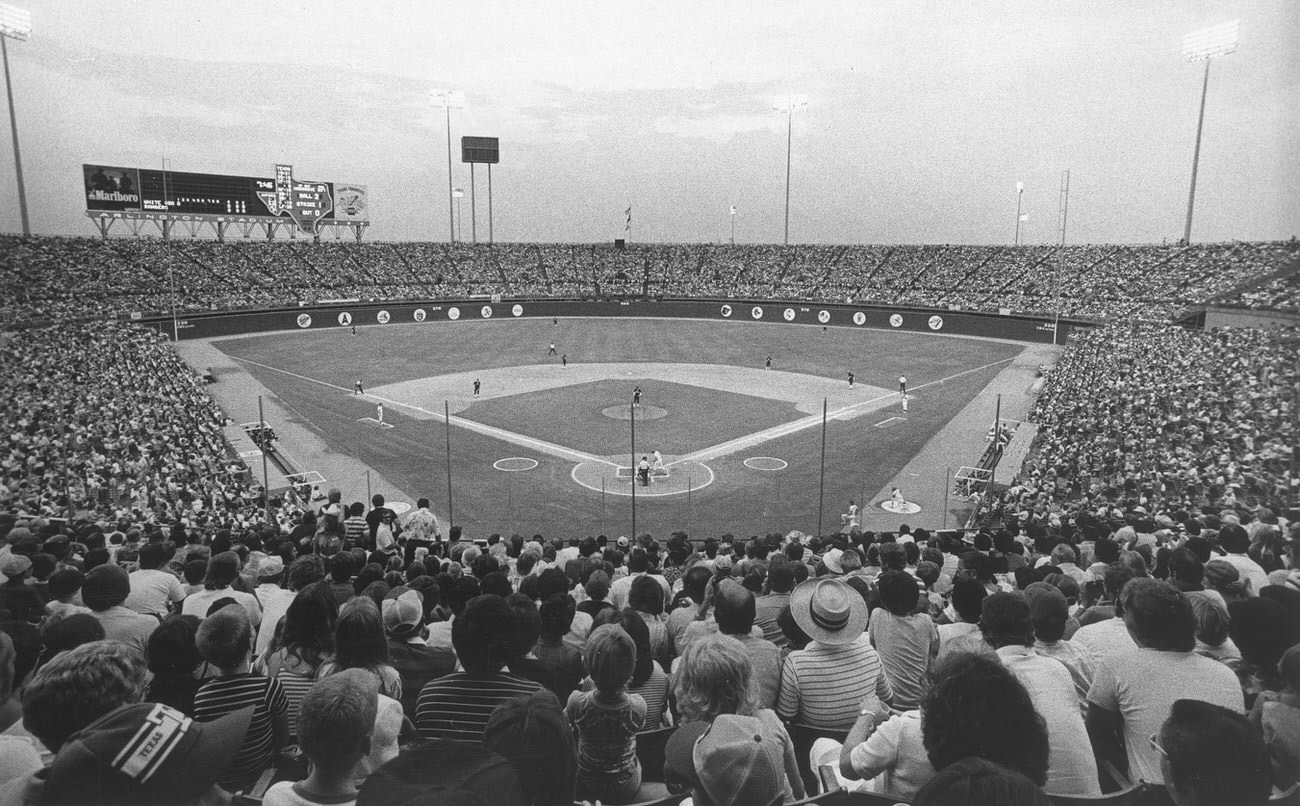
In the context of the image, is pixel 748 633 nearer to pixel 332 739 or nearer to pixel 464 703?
pixel 464 703

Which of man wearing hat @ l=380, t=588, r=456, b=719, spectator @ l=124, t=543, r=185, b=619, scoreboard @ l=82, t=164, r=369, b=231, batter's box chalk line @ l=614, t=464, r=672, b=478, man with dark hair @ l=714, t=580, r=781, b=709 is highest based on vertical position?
scoreboard @ l=82, t=164, r=369, b=231

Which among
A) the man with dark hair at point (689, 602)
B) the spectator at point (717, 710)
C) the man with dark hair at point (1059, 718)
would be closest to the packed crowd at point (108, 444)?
the man with dark hair at point (689, 602)

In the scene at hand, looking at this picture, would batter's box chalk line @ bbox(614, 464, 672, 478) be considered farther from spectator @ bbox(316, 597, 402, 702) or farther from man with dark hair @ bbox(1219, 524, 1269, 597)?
spectator @ bbox(316, 597, 402, 702)

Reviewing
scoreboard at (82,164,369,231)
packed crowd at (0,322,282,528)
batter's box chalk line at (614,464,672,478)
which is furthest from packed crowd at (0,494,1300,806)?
scoreboard at (82,164,369,231)

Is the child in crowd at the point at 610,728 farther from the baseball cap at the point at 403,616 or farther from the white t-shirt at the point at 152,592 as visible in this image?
the white t-shirt at the point at 152,592

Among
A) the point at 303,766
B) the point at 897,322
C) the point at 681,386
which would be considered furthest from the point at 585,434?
the point at 897,322
